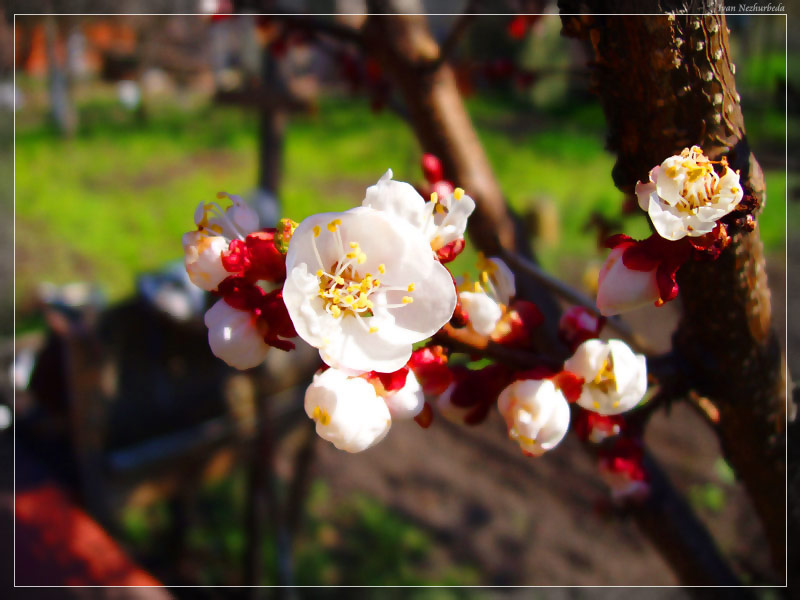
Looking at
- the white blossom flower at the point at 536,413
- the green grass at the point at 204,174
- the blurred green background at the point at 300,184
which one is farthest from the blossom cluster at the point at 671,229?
the green grass at the point at 204,174

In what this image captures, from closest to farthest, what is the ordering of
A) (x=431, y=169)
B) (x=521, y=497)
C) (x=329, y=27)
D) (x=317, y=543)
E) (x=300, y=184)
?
(x=431, y=169) → (x=329, y=27) → (x=317, y=543) → (x=521, y=497) → (x=300, y=184)

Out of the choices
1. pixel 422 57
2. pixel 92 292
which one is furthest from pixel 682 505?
pixel 92 292

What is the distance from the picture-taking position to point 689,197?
22.8 inches

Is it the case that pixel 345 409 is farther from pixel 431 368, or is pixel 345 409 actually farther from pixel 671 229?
pixel 671 229

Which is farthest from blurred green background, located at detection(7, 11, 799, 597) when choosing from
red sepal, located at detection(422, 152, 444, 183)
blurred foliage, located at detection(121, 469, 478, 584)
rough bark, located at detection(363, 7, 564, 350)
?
red sepal, located at detection(422, 152, 444, 183)

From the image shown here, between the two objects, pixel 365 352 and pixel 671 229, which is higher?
pixel 671 229

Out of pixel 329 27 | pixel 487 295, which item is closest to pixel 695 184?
pixel 487 295

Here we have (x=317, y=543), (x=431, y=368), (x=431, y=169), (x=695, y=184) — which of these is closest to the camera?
(x=695, y=184)

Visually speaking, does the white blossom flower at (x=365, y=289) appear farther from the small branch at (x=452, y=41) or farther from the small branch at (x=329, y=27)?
the small branch at (x=329, y=27)

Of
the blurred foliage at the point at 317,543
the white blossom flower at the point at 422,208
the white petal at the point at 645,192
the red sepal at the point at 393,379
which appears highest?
the white petal at the point at 645,192

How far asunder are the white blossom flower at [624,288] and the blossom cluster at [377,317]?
0.16ft

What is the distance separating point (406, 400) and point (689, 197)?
1.04 feet

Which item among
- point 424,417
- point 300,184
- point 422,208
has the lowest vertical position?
point 300,184

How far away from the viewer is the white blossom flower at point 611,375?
0.64m
